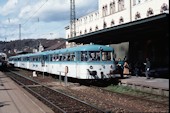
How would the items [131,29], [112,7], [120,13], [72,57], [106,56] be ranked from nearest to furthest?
[131,29] < [106,56] < [72,57] < [120,13] < [112,7]

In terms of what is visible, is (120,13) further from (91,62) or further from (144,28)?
(91,62)

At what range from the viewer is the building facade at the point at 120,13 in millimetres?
35562

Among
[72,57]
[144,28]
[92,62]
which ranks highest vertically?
[144,28]

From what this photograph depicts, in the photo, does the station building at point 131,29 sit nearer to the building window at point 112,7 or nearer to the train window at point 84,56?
the building window at point 112,7

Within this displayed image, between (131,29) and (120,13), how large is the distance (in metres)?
28.7

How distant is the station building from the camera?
47.8 ft

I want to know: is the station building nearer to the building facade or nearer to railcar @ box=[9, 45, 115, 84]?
the building facade

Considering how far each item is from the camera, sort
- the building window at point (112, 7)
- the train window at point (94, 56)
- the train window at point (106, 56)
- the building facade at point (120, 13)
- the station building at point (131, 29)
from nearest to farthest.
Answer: the station building at point (131, 29)
the train window at point (94, 56)
the train window at point (106, 56)
the building facade at point (120, 13)
the building window at point (112, 7)

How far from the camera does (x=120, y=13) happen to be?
48562mm

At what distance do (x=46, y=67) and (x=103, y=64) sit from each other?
41.8ft

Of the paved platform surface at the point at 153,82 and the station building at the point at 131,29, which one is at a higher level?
the station building at the point at 131,29

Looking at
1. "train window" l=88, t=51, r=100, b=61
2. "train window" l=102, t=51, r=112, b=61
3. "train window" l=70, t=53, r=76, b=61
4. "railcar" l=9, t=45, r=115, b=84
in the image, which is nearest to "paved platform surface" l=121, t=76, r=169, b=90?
"railcar" l=9, t=45, r=115, b=84

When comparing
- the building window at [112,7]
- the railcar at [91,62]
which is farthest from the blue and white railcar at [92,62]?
the building window at [112,7]

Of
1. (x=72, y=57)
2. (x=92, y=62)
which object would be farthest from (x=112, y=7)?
(x=92, y=62)
